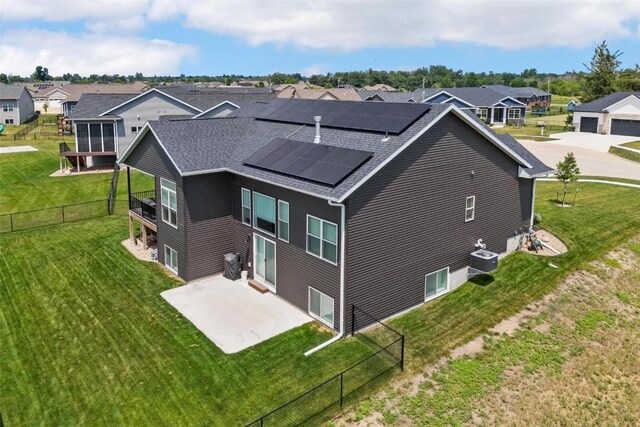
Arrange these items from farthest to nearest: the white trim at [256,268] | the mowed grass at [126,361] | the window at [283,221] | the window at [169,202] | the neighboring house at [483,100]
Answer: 1. the neighboring house at [483,100]
2. the window at [169,202]
3. the white trim at [256,268]
4. the window at [283,221]
5. the mowed grass at [126,361]

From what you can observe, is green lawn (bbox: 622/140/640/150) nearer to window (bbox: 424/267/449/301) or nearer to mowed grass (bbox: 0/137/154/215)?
window (bbox: 424/267/449/301)

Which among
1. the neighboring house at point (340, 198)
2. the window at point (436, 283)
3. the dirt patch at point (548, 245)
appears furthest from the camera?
the dirt patch at point (548, 245)

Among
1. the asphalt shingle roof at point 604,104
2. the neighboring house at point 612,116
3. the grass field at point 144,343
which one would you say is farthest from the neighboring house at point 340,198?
the asphalt shingle roof at point 604,104

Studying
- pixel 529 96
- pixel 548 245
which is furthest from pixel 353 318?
pixel 529 96

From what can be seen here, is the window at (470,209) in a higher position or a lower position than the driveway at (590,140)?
lower

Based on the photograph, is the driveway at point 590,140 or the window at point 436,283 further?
the driveway at point 590,140

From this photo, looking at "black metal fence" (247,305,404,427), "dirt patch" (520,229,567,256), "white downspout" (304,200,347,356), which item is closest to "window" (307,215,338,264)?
"white downspout" (304,200,347,356)

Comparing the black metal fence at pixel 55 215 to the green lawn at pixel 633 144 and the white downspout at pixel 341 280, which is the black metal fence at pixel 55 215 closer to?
the white downspout at pixel 341 280

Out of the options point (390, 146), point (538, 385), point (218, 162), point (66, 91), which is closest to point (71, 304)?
point (218, 162)

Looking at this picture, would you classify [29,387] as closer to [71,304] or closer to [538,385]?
[71,304]
